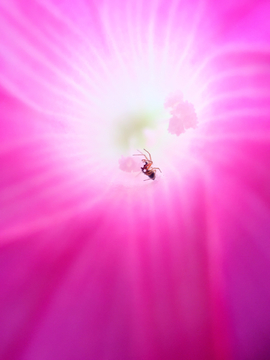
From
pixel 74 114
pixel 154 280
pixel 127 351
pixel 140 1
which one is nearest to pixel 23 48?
pixel 74 114

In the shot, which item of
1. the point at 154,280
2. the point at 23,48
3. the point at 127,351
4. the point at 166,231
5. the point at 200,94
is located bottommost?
the point at 127,351

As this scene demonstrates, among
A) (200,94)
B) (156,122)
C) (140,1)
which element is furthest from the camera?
(156,122)

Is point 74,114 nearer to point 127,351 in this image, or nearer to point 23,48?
point 23,48

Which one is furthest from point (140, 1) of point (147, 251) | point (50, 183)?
point (147, 251)

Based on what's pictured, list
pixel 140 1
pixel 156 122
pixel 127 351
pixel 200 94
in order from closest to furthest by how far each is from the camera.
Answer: pixel 127 351 → pixel 140 1 → pixel 200 94 → pixel 156 122

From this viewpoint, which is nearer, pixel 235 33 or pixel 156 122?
pixel 235 33

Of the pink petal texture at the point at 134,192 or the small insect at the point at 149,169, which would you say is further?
the small insect at the point at 149,169

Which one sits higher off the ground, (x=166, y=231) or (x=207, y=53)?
(x=207, y=53)

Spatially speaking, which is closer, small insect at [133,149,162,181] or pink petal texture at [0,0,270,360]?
pink petal texture at [0,0,270,360]
